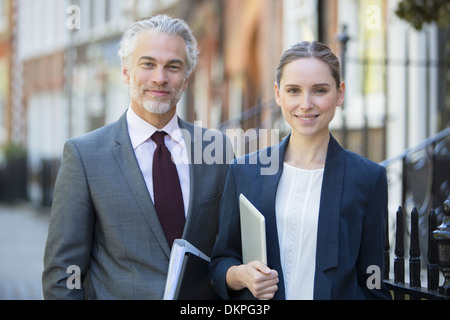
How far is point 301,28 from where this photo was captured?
Result: 38.8ft

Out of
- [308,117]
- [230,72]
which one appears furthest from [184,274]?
[230,72]

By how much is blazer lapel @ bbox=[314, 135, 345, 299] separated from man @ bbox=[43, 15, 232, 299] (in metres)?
0.61

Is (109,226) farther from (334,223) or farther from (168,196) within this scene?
(334,223)

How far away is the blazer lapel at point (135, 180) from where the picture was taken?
101 inches

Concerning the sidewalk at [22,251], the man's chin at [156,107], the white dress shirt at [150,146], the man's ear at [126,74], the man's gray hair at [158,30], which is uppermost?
the man's gray hair at [158,30]

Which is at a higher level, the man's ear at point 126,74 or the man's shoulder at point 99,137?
the man's ear at point 126,74

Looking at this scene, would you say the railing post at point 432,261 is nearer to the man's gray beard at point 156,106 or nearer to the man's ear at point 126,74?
the man's gray beard at point 156,106

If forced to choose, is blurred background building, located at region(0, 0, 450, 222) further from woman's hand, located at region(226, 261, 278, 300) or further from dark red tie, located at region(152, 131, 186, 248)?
woman's hand, located at region(226, 261, 278, 300)

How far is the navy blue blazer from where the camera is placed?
220 cm

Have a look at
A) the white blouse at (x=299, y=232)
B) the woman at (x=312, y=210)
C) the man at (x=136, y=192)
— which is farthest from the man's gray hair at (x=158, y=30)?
the white blouse at (x=299, y=232)

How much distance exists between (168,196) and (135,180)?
149mm

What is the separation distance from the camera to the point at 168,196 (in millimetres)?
2650

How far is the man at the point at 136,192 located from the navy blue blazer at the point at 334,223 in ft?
0.93

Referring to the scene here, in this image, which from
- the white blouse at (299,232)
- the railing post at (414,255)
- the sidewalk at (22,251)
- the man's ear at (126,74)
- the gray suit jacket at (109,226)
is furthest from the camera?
the sidewalk at (22,251)
